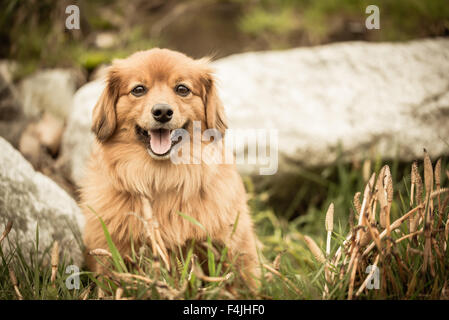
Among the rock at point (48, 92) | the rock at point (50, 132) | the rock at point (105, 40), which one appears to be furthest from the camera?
the rock at point (105, 40)

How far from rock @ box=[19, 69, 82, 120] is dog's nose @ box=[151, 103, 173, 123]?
100 inches

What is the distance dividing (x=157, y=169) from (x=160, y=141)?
6.5 inches

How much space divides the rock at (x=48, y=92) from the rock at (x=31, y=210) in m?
1.94

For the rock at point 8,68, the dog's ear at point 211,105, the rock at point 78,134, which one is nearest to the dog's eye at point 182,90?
the dog's ear at point 211,105

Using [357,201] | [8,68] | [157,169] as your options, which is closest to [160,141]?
[157,169]

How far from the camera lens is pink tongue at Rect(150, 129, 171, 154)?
2305mm

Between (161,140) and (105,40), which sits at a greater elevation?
(105,40)

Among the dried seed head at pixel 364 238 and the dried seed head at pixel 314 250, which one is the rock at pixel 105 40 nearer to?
the dried seed head at pixel 314 250

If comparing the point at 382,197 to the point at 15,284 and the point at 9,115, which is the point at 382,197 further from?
the point at 9,115

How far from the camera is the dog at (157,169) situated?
2232 mm

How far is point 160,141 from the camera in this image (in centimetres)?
232
